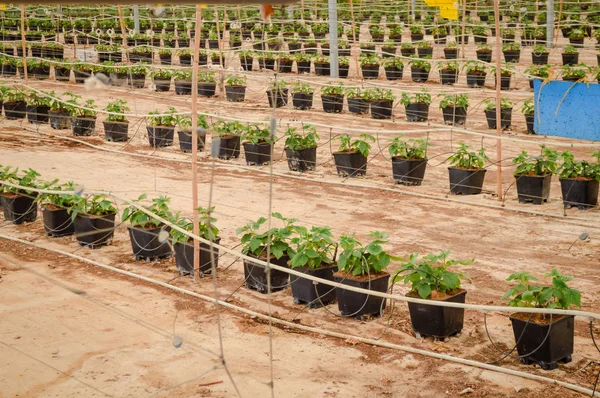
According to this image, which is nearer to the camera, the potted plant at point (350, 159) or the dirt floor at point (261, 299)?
the dirt floor at point (261, 299)

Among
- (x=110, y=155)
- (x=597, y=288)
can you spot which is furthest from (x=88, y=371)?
(x=110, y=155)

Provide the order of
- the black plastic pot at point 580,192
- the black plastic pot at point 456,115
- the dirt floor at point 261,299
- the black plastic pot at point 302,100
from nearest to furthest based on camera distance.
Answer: the dirt floor at point 261,299, the black plastic pot at point 580,192, the black plastic pot at point 456,115, the black plastic pot at point 302,100

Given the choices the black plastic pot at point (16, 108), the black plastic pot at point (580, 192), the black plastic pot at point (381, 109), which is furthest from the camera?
the black plastic pot at point (16, 108)

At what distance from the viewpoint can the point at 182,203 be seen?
873 cm

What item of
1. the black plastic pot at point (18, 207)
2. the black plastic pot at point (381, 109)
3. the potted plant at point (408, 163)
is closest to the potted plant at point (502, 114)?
the black plastic pot at point (381, 109)

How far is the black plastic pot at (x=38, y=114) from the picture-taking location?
1334 centimetres

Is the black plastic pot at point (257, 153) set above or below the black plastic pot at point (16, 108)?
below

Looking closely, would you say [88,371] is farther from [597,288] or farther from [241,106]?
[241,106]

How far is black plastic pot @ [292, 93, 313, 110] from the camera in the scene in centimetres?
1405

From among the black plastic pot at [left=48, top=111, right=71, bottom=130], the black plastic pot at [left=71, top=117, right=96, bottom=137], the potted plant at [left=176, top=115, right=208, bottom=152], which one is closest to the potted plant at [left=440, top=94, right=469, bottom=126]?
the potted plant at [left=176, top=115, right=208, bottom=152]

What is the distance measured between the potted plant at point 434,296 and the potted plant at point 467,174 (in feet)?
11.9

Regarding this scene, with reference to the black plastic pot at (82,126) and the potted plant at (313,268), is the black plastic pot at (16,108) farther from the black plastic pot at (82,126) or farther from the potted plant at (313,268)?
the potted plant at (313,268)

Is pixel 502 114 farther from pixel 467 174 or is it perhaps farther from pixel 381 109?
pixel 467 174

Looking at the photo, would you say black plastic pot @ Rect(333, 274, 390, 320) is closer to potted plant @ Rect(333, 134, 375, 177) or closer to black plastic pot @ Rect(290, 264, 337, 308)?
black plastic pot @ Rect(290, 264, 337, 308)
